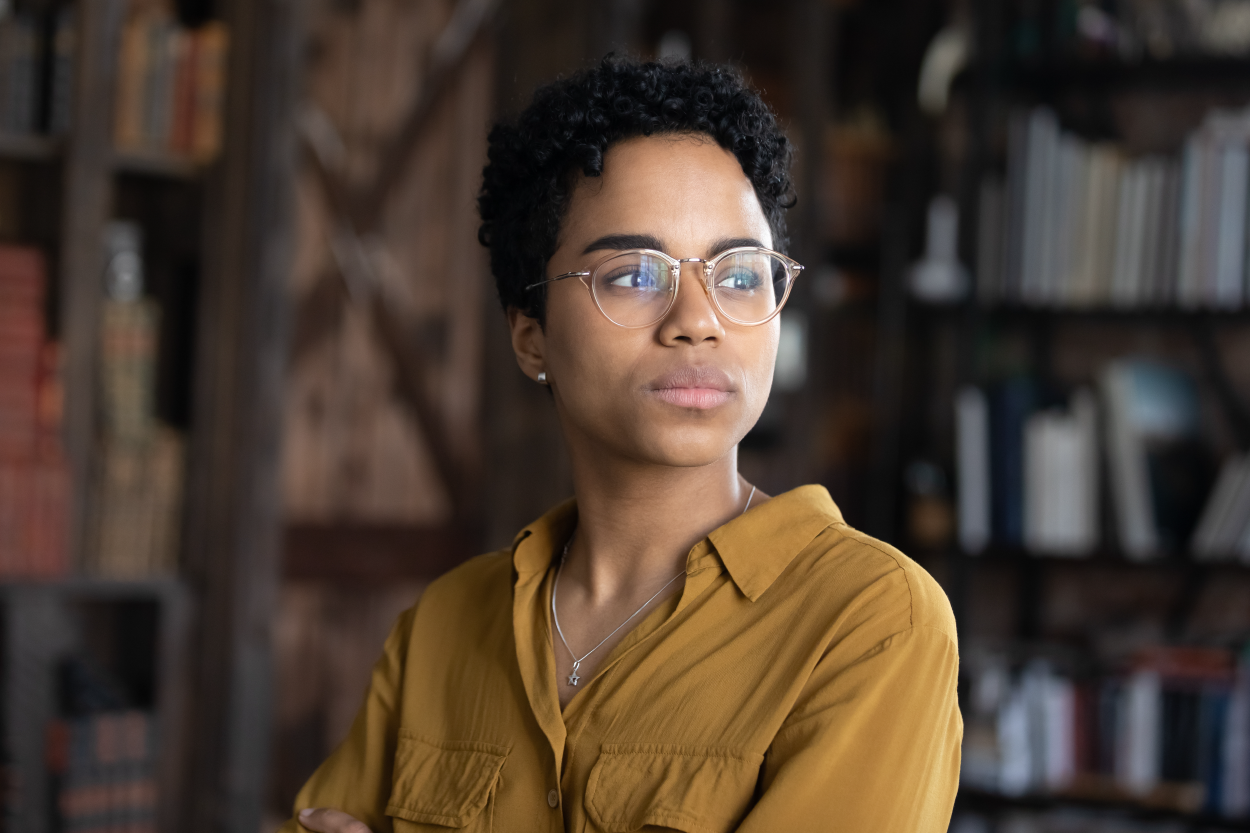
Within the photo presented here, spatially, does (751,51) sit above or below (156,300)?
above

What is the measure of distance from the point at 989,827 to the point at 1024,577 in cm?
87

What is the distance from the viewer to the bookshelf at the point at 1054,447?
3.42 meters

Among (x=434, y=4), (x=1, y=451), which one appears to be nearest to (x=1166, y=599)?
(x=434, y=4)

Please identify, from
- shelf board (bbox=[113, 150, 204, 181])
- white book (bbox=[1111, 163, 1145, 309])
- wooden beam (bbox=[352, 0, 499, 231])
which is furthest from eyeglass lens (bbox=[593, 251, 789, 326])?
wooden beam (bbox=[352, 0, 499, 231])

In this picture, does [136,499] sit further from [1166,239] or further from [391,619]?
[1166,239]

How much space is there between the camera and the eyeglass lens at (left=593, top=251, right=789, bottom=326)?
125 centimetres

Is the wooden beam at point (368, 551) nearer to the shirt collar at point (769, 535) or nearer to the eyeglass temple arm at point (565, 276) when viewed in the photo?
the eyeglass temple arm at point (565, 276)

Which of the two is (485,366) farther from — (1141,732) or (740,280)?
(740,280)

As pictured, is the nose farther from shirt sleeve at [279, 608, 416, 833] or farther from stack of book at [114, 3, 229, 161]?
stack of book at [114, 3, 229, 161]

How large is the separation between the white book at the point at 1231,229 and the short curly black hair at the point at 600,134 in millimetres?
2499

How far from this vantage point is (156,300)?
125 inches

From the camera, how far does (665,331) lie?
1244 millimetres

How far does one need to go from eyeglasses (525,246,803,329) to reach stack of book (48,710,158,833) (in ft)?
6.94

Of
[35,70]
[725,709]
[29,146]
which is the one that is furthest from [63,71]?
[725,709]
